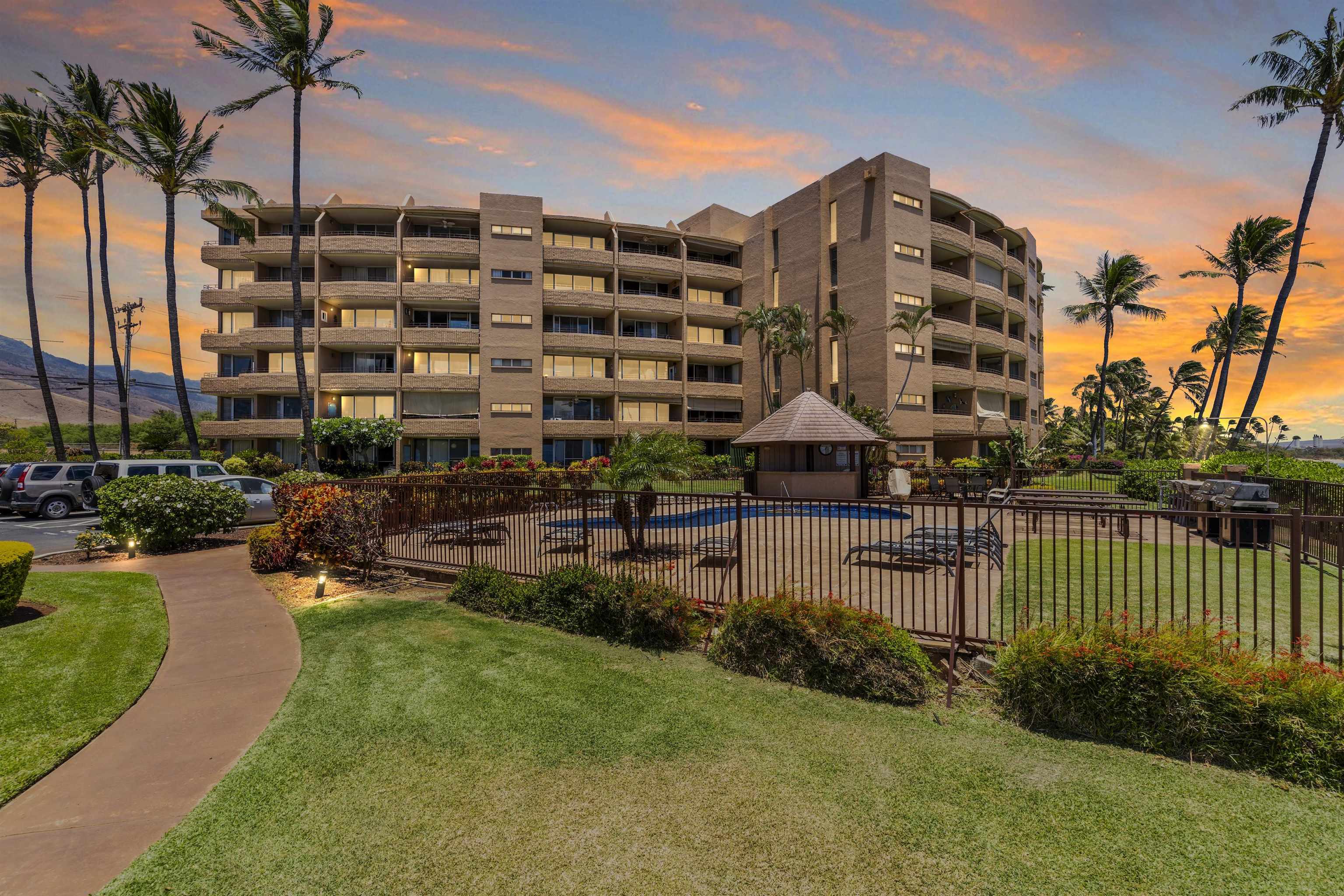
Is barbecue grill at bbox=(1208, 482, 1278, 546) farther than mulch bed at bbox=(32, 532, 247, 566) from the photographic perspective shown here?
No

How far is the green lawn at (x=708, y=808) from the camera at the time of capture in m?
3.11

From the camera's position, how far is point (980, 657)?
18.7 ft

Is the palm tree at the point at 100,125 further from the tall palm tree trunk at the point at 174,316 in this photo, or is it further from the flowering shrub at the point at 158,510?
the flowering shrub at the point at 158,510

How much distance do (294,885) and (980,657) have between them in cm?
598

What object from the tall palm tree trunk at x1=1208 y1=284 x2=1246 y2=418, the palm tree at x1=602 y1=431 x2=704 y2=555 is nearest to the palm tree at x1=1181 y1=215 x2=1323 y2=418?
the tall palm tree trunk at x1=1208 y1=284 x2=1246 y2=418

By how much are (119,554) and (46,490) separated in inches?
470

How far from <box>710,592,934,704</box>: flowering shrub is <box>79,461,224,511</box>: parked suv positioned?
20.8 m

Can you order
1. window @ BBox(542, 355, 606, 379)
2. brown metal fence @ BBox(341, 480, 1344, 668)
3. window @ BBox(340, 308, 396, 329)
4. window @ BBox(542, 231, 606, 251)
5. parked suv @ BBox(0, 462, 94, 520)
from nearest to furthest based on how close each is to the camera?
brown metal fence @ BBox(341, 480, 1344, 668) < parked suv @ BBox(0, 462, 94, 520) < window @ BBox(340, 308, 396, 329) < window @ BBox(542, 355, 606, 379) < window @ BBox(542, 231, 606, 251)

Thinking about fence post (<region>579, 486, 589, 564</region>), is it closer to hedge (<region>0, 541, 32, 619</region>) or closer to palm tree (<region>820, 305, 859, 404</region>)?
hedge (<region>0, 541, 32, 619</region>)

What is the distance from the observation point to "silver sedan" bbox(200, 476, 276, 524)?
666 inches

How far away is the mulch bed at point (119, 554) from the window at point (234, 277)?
1252 inches

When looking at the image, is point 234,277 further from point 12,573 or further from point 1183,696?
point 1183,696

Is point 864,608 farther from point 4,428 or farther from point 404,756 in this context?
point 4,428

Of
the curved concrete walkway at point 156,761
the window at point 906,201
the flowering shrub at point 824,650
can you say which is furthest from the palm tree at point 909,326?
the curved concrete walkway at point 156,761
